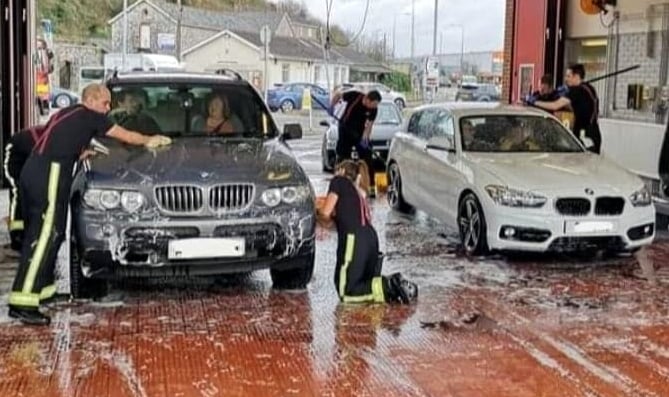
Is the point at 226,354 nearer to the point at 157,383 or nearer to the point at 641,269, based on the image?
the point at 157,383

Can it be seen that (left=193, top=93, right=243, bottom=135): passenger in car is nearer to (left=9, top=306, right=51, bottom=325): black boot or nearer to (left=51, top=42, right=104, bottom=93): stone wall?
(left=9, top=306, right=51, bottom=325): black boot

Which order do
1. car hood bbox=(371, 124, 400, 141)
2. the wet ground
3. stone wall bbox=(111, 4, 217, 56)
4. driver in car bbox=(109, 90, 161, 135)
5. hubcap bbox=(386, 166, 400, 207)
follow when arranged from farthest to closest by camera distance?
stone wall bbox=(111, 4, 217, 56)
car hood bbox=(371, 124, 400, 141)
hubcap bbox=(386, 166, 400, 207)
driver in car bbox=(109, 90, 161, 135)
the wet ground

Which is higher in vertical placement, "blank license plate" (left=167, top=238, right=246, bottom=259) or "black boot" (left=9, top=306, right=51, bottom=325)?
"blank license plate" (left=167, top=238, right=246, bottom=259)

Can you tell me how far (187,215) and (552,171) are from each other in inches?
142

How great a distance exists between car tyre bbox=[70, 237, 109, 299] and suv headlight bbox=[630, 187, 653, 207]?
451cm

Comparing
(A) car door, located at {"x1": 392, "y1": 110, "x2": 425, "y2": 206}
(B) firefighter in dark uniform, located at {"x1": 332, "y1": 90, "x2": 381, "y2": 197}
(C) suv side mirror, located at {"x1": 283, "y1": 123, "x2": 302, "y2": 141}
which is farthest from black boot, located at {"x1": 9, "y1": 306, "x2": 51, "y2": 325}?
(B) firefighter in dark uniform, located at {"x1": 332, "y1": 90, "x2": 381, "y2": 197}

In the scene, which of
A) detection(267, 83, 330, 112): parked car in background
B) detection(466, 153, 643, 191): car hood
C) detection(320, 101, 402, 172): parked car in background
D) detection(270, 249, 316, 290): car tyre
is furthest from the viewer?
detection(267, 83, 330, 112): parked car in background

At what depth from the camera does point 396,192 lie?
11.2 m

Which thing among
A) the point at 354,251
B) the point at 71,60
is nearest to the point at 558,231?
the point at 354,251

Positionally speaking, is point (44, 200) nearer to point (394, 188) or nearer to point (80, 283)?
point (80, 283)

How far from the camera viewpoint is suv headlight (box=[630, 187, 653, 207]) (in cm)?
804

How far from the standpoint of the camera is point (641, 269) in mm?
8055

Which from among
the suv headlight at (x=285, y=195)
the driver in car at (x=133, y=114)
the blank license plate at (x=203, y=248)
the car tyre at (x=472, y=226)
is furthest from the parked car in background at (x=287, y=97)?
the blank license plate at (x=203, y=248)

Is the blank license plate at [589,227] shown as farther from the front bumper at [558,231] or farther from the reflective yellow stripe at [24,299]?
the reflective yellow stripe at [24,299]
